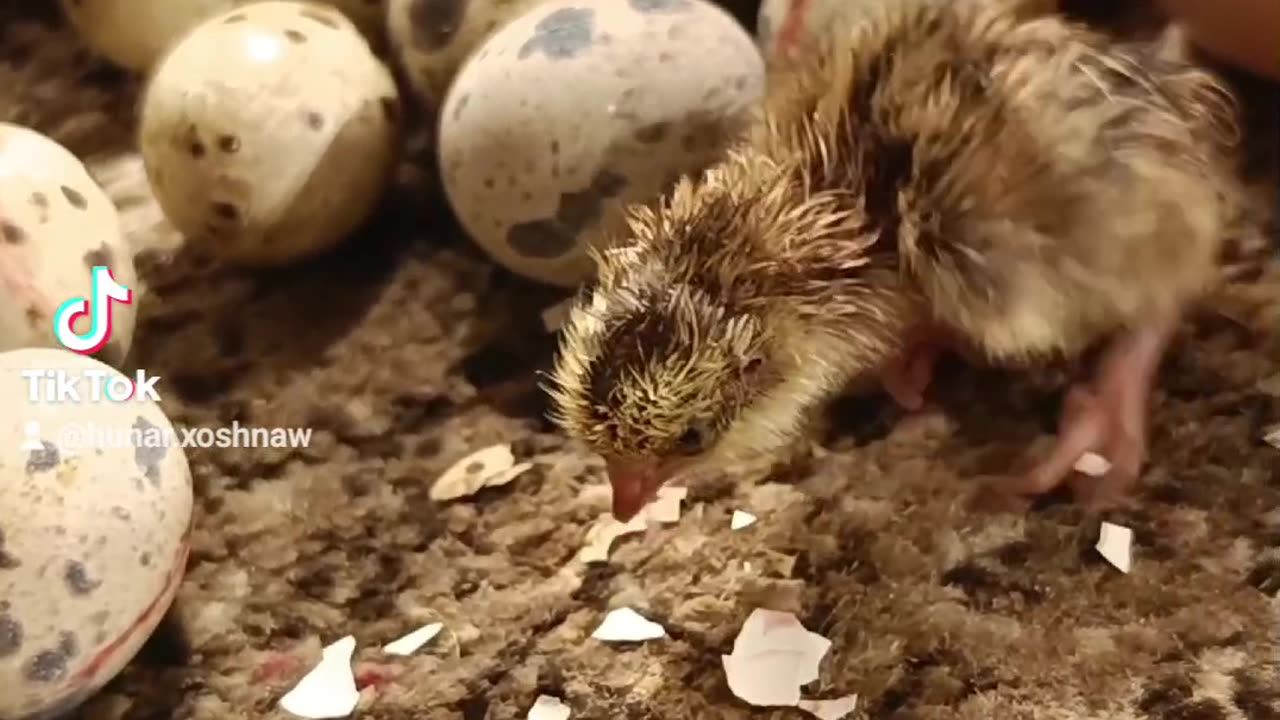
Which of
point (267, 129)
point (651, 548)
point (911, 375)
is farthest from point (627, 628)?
point (267, 129)

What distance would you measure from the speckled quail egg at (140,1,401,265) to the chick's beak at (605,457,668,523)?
0.29 metres

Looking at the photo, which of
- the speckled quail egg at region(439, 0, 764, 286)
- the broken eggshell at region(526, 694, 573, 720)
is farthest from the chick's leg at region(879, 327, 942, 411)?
the broken eggshell at region(526, 694, 573, 720)

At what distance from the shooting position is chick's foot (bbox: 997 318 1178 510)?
86 cm

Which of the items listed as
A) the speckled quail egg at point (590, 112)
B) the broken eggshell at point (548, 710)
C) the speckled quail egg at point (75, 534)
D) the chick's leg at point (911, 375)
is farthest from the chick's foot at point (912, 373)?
the speckled quail egg at point (75, 534)

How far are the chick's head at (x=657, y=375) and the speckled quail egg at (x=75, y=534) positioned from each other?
0.67 feet

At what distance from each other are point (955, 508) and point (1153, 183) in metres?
0.20

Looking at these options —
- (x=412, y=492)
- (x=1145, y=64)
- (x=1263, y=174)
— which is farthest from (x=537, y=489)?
(x=1263, y=174)

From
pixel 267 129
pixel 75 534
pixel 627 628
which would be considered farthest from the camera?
pixel 267 129

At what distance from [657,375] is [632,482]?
8 cm

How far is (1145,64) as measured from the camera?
2.77 ft

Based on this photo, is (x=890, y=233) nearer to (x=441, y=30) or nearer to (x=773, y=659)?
(x=773, y=659)

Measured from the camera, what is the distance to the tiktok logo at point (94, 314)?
84 centimetres

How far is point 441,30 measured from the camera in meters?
1.00

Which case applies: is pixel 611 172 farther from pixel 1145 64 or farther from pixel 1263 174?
pixel 1263 174
